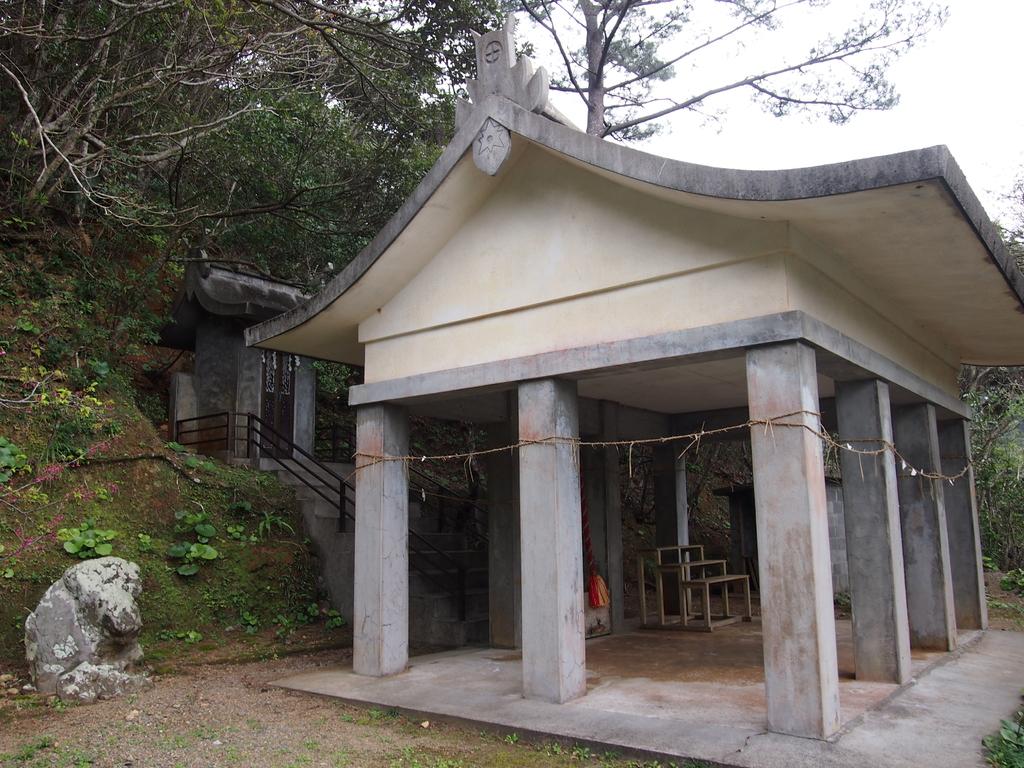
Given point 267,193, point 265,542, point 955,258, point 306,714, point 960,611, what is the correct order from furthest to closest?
point 267,193 → point 265,542 → point 960,611 → point 306,714 → point 955,258

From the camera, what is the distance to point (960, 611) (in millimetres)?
9086

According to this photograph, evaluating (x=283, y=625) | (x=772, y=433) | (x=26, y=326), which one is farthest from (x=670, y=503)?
(x=26, y=326)

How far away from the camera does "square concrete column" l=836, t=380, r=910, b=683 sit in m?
6.15

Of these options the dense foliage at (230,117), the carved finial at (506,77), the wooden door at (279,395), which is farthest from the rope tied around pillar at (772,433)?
the wooden door at (279,395)

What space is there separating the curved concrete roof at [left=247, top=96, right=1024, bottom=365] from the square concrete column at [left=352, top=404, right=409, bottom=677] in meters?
1.19

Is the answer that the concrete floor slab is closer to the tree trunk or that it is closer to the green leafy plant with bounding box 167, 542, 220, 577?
the green leafy plant with bounding box 167, 542, 220, 577

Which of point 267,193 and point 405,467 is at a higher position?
point 267,193

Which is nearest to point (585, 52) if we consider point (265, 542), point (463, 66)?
point (463, 66)

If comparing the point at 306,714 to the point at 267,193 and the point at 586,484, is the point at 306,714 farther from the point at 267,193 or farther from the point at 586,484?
the point at 267,193

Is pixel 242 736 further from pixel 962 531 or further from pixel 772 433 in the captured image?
pixel 962 531

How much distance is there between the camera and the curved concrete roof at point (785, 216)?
4.71 meters

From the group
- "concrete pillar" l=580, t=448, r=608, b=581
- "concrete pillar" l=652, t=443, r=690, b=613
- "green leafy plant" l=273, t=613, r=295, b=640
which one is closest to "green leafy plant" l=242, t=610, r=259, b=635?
"green leafy plant" l=273, t=613, r=295, b=640

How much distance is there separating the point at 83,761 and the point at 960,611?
8821mm

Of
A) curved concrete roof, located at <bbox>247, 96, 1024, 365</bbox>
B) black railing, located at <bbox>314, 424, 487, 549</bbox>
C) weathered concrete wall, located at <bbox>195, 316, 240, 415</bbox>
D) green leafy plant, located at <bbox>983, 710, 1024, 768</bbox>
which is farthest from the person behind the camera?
weathered concrete wall, located at <bbox>195, 316, 240, 415</bbox>
